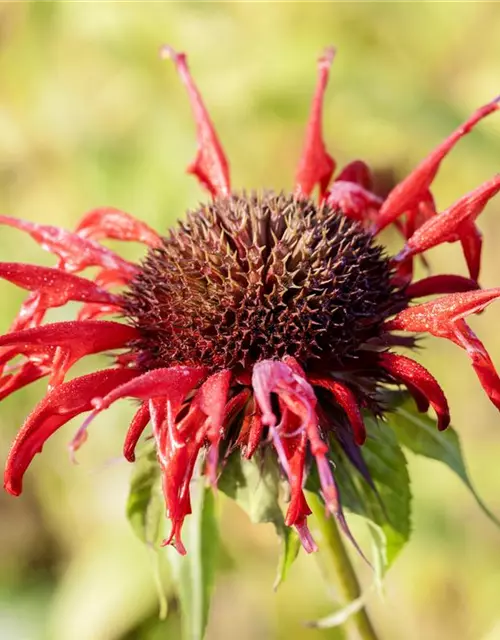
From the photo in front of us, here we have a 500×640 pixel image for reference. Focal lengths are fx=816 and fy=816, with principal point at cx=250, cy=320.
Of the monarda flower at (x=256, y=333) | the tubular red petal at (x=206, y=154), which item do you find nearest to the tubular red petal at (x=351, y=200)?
the monarda flower at (x=256, y=333)

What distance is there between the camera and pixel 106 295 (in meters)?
1.42

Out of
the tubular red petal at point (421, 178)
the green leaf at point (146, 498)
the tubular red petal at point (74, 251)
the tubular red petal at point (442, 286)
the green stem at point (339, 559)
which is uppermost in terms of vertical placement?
the tubular red petal at point (74, 251)

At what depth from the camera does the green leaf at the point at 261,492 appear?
1226 mm

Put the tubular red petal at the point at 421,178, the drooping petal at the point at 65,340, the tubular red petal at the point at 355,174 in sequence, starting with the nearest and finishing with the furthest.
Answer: the drooping petal at the point at 65,340, the tubular red petal at the point at 421,178, the tubular red petal at the point at 355,174

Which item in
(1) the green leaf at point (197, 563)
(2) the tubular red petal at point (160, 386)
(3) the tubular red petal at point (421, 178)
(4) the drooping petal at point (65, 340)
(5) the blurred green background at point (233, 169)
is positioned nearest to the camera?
(2) the tubular red petal at point (160, 386)

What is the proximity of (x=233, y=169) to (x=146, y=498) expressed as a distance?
6.30ft

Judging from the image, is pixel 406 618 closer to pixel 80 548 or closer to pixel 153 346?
pixel 80 548

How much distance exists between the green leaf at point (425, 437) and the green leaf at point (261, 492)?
0.25 m

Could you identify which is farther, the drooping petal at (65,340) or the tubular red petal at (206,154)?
the tubular red petal at (206,154)

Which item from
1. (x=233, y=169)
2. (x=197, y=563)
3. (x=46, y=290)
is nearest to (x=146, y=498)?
(x=197, y=563)

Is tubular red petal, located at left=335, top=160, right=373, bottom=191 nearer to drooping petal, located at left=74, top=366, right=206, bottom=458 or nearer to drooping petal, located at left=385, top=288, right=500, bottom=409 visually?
drooping petal, located at left=385, top=288, right=500, bottom=409

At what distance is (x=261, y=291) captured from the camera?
1.28 m

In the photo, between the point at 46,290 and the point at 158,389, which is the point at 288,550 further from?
the point at 46,290

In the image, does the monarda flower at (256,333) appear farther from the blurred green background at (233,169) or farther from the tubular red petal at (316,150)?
the blurred green background at (233,169)
